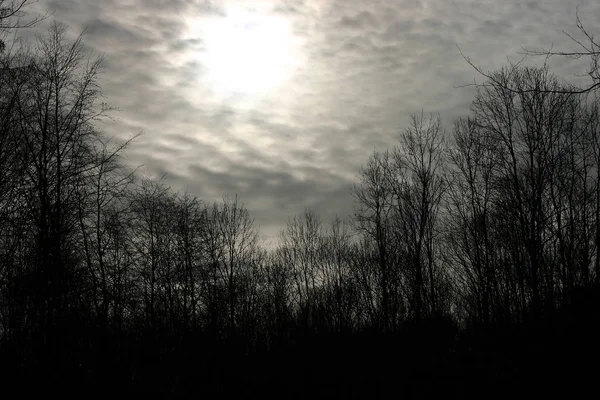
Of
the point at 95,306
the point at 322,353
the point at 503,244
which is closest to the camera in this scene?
the point at 95,306

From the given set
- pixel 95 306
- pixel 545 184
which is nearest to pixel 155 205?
pixel 95 306

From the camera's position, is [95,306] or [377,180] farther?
[377,180]

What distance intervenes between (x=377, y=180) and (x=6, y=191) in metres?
28.1

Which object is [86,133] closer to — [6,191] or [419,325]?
[6,191]

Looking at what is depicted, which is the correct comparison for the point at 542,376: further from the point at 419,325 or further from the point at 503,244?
the point at 503,244

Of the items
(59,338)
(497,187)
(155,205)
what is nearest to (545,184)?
(497,187)

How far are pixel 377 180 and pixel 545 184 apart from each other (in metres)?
13.4

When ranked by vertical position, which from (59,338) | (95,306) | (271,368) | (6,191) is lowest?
(271,368)

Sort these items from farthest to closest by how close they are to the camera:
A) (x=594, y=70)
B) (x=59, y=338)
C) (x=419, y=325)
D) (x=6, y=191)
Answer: (x=419, y=325) → (x=59, y=338) → (x=6, y=191) → (x=594, y=70)

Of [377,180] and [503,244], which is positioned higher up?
[377,180]

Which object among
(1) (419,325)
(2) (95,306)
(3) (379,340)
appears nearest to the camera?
(2) (95,306)

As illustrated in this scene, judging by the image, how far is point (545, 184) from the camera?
28531 mm

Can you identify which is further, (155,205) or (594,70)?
(155,205)

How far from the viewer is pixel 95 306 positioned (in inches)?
995
